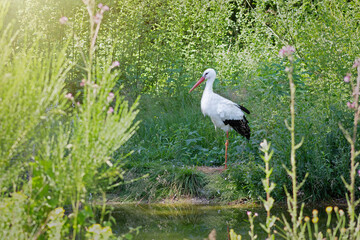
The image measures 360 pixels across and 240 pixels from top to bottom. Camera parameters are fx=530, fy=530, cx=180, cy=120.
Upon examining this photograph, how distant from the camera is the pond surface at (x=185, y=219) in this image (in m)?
5.30

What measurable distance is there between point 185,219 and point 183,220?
52mm

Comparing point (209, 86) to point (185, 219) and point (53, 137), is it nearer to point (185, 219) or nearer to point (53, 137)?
point (185, 219)

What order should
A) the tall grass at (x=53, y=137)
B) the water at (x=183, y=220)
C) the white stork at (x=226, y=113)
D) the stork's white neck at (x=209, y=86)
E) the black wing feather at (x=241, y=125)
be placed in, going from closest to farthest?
the tall grass at (x=53, y=137), the water at (x=183, y=220), the black wing feather at (x=241, y=125), the white stork at (x=226, y=113), the stork's white neck at (x=209, y=86)

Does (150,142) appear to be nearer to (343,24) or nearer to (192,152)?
(192,152)

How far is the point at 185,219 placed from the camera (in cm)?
594

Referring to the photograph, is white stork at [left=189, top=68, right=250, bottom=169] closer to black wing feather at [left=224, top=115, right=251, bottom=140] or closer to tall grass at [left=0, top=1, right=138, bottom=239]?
black wing feather at [left=224, top=115, right=251, bottom=140]

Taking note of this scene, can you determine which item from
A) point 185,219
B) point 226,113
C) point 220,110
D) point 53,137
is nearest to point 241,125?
point 226,113

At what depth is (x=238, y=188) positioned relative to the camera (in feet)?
22.1

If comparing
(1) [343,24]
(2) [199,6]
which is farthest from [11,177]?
(2) [199,6]

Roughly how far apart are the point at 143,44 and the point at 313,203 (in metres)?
5.02

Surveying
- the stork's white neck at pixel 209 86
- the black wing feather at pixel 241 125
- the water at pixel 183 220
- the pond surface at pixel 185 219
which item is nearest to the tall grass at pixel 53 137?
the water at pixel 183 220

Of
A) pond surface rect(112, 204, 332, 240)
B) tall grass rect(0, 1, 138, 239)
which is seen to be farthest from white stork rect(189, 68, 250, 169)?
tall grass rect(0, 1, 138, 239)

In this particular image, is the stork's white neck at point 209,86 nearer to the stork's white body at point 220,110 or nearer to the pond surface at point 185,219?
the stork's white body at point 220,110

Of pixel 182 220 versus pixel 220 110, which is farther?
pixel 220 110
